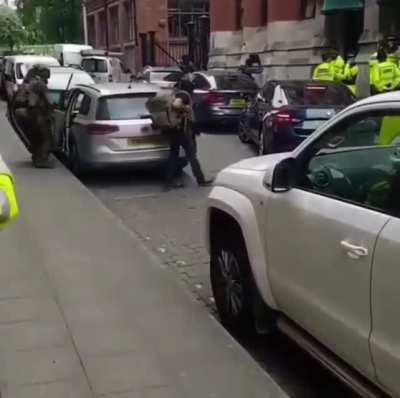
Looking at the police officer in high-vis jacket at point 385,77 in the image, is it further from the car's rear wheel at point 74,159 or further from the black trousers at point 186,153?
the car's rear wheel at point 74,159

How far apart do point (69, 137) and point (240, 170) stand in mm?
7809

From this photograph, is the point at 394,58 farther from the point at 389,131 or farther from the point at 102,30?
the point at 102,30

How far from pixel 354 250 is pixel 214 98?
49.0 feet

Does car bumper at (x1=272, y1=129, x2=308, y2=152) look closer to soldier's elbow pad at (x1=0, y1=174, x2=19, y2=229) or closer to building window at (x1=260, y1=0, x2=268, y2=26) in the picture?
soldier's elbow pad at (x1=0, y1=174, x2=19, y2=229)

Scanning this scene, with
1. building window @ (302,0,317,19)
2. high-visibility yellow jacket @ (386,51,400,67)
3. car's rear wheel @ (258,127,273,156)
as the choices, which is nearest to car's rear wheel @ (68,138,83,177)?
car's rear wheel @ (258,127,273,156)

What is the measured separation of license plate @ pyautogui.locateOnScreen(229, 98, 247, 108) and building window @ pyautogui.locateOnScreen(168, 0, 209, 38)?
29.6m

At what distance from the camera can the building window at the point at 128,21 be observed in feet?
168

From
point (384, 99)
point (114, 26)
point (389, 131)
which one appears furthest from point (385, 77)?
point (114, 26)

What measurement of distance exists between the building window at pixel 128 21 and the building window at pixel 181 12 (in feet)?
14.4

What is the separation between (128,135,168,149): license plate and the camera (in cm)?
1170

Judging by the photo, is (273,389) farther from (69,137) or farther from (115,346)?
(69,137)

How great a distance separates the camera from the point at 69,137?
41.5ft

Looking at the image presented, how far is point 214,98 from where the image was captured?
18281mm

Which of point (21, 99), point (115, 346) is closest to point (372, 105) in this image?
point (115, 346)
